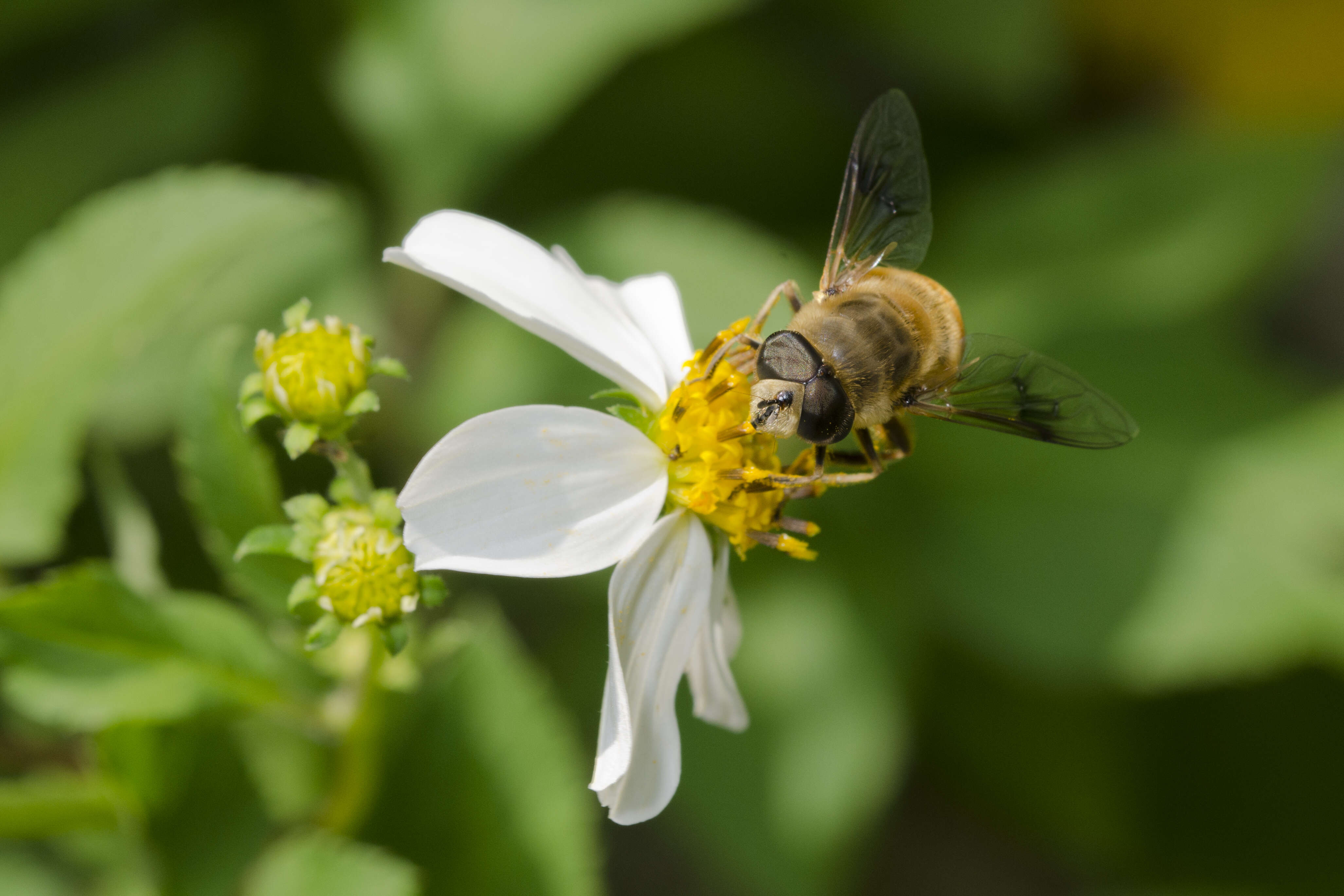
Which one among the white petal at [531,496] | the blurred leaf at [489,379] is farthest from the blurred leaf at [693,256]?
the white petal at [531,496]

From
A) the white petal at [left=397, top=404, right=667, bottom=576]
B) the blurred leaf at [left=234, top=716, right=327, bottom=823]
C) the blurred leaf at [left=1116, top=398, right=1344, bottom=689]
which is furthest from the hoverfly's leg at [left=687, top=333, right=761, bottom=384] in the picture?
the blurred leaf at [left=1116, top=398, right=1344, bottom=689]

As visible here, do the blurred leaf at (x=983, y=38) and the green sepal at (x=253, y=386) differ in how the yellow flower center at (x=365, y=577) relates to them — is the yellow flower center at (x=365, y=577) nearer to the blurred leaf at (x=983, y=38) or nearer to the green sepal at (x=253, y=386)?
the green sepal at (x=253, y=386)

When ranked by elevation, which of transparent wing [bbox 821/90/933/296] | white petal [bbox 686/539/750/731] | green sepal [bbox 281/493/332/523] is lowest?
white petal [bbox 686/539/750/731]

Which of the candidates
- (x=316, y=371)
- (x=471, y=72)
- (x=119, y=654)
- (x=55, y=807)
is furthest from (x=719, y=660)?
(x=471, y=72)

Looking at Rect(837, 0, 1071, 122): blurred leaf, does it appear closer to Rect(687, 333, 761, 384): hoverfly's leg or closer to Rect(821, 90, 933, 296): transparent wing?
Rect(821, 90, 933, 296): transparent wing

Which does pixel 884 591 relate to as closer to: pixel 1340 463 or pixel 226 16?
pixel 1340 463

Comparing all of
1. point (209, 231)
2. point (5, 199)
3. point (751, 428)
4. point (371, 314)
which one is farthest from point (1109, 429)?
point (5, 199)
